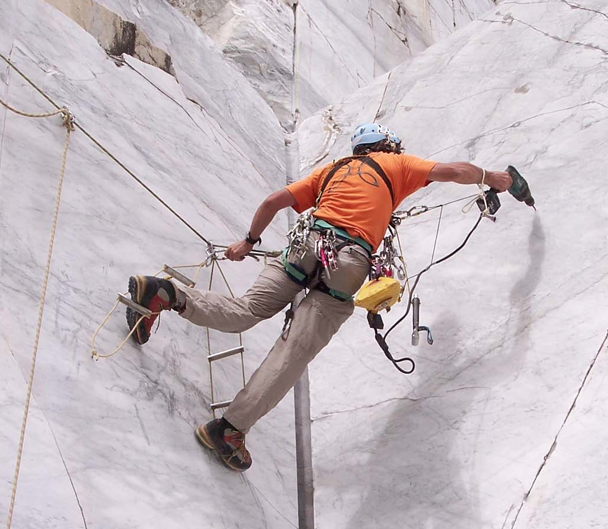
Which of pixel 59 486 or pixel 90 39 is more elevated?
pixel 90 39

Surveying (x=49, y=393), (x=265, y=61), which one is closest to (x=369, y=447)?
(x=49, y=393)

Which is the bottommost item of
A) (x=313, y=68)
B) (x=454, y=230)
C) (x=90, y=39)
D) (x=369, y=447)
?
(x=369, y=447)

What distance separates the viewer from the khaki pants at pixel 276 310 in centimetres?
257

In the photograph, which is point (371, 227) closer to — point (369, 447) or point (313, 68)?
point (369, 447)

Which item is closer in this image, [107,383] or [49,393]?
[49,393]

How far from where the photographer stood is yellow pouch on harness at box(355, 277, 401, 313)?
2.66 m

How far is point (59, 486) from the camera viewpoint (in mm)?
2035

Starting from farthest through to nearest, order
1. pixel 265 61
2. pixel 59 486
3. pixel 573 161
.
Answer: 1. pixel 265 61
2. pixel 573 161
3. pixel 59 486

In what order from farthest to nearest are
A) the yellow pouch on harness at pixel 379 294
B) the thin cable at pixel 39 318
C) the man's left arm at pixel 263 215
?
the man's left arm at pixel 263 215 → the yellow pouch on harness at pixel 379 294 → the thin cable at pixel 39 318

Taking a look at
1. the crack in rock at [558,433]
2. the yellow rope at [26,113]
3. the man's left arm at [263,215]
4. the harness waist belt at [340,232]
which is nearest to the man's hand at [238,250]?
the man's left arm at [263,215]

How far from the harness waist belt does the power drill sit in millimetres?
617

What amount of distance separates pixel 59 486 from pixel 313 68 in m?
4.55

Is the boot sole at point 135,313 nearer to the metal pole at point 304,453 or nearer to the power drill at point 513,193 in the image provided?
the metal pole at point 304,453

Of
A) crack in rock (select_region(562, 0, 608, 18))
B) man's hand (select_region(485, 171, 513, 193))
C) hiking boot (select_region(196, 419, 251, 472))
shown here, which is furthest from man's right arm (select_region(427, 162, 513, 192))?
crack in rock (select_region(562, 0, 608, 18))
